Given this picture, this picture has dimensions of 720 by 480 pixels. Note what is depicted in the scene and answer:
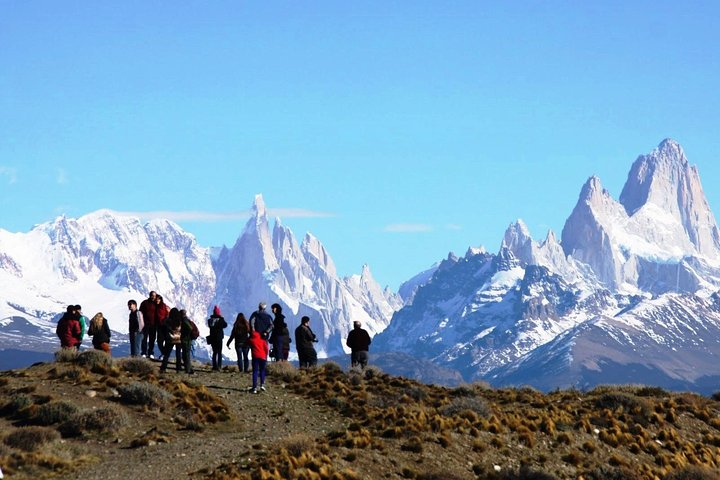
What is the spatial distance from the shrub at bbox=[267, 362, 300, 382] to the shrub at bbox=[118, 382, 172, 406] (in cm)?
956

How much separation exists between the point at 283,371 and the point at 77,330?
26.7 feet

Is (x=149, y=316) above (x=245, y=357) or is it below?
above

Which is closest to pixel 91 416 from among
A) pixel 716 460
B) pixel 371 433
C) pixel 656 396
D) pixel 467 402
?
pixel 371 433

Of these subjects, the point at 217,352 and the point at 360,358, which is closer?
the point at 217,352

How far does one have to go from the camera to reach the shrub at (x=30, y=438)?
29.7 meters

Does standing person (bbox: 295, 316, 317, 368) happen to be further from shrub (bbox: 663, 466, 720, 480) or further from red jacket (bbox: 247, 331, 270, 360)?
shrub (bbox: 663, 466, 720, 480)

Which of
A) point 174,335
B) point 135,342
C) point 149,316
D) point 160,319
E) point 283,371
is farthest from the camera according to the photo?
point 135,342

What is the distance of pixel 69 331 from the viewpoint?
145 feet

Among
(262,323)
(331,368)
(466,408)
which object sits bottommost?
(466,408)

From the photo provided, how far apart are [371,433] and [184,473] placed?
6.44 m

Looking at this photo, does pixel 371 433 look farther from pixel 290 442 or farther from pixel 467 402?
pixel 467 402

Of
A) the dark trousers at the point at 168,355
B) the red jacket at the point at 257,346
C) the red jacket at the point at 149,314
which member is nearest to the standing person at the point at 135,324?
the red jacket at the point at 149,314

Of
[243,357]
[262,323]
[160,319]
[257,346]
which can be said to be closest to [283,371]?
[243,357]

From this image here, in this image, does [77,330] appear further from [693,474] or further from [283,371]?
[693,474]
